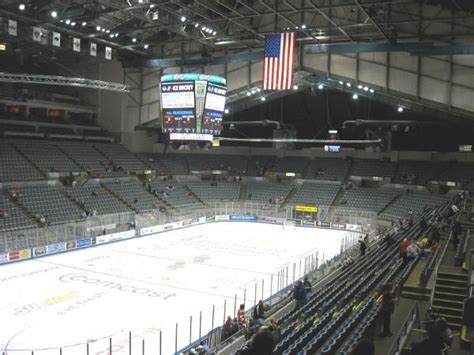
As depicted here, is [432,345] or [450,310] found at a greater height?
[432,345]

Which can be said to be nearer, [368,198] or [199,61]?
[199,61]

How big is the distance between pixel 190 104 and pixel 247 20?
800 cm

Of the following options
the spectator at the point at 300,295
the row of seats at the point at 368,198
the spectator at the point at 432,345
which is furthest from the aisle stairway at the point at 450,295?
the row of seats at the point at 368,198

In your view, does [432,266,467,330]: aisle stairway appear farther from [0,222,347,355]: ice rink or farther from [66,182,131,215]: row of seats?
[66,182,131,215]: row of seats

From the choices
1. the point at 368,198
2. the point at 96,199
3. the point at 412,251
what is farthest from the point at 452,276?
the point at 368,198

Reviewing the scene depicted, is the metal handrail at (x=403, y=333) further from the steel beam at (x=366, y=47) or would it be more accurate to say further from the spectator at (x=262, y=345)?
the steel beam at (x=366, y=47)

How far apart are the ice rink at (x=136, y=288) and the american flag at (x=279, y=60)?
989 cm

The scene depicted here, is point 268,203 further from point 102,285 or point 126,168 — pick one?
point 102,285

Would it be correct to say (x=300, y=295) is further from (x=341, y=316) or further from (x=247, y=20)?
(x=247, y=20)

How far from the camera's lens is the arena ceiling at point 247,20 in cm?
2614

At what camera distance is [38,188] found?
31.4 metres

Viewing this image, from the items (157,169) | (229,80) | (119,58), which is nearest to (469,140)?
(229,80)

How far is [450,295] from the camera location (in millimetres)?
10969

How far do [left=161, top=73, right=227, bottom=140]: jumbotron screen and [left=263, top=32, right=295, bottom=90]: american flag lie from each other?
11.7ft
